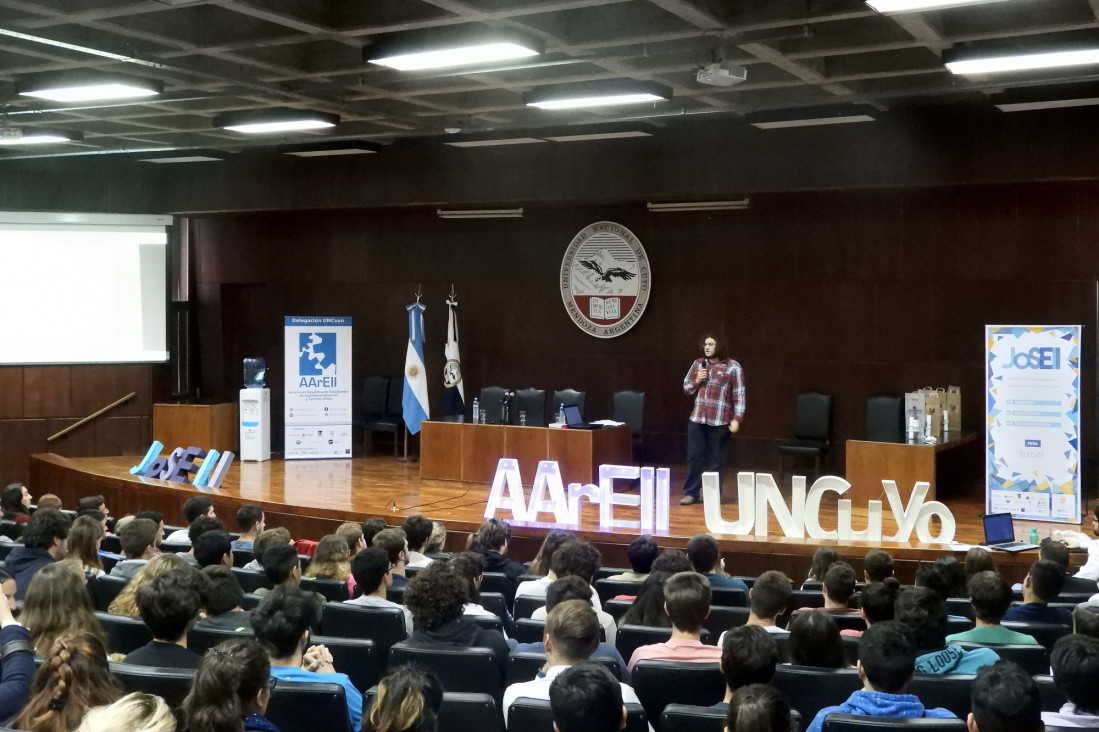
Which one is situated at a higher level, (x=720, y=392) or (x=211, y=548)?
(x=720, y=392)

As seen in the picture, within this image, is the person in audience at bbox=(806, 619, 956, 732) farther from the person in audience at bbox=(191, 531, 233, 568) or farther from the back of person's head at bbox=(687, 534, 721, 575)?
the person in audience at bbox=(191, 531, 233, 568)

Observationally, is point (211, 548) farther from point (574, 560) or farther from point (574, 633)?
point (574, 633)

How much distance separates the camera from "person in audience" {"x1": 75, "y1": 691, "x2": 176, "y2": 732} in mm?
2137

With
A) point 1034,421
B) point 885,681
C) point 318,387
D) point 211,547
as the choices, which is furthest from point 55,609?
point 318,387

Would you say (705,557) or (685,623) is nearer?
(685,623)

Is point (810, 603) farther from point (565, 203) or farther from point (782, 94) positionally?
point (565, 203)

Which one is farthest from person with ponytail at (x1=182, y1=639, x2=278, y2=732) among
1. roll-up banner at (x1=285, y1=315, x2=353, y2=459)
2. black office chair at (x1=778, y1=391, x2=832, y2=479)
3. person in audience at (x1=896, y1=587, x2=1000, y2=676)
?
roll-up banner at (x1=285, y1=315, x2=353, y2=459)

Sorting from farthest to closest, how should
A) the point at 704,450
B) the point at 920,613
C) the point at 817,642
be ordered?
the point at 704,450
the point at 920,613
the point at 817,642


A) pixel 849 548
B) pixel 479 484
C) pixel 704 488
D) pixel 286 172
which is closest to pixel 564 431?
pixel 479 484

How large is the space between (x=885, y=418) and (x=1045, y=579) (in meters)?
5.43

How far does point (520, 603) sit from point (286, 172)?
8.18m

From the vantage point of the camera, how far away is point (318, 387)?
1197 cm

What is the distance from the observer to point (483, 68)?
736 centimetres

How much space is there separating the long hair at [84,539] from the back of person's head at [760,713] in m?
3.61
